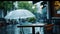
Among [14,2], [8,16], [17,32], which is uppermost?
[14,2]

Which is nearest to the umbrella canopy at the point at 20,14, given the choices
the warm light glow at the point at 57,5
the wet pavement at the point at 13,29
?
the wet pavement at the point at 13,29

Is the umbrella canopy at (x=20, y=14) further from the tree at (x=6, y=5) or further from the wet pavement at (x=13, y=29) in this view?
the wet pavement at (x=13, y=29)

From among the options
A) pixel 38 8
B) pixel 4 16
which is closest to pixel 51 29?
pixel 38 8

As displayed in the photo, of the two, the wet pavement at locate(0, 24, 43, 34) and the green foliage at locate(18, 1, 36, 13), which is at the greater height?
the green foliage at locate(18, 1, 36, 13)

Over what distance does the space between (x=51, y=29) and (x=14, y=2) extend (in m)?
1.36

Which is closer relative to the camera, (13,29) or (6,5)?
(6,5)

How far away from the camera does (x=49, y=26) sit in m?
5.31

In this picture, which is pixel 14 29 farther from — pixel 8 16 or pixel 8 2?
pixel 8 2

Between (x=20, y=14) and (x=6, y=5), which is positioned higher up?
(x=6, y=5)

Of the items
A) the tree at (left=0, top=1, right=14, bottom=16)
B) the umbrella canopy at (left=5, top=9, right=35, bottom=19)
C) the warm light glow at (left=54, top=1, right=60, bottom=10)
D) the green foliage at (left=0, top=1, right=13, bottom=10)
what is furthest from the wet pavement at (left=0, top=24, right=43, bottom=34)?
the warm light glow at (left=54, top=1, right=60, bottom=10)

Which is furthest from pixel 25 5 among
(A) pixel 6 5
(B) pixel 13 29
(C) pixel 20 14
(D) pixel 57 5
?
(D) pixel 57 5

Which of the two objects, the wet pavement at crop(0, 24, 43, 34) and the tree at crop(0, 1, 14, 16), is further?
the wet pavement at crop(0, 24, 43, 34)

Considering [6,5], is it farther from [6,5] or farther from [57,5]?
[57,5]

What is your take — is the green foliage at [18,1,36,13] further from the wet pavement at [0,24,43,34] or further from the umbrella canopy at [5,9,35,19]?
the wet pavement at [0,24,43,34]
